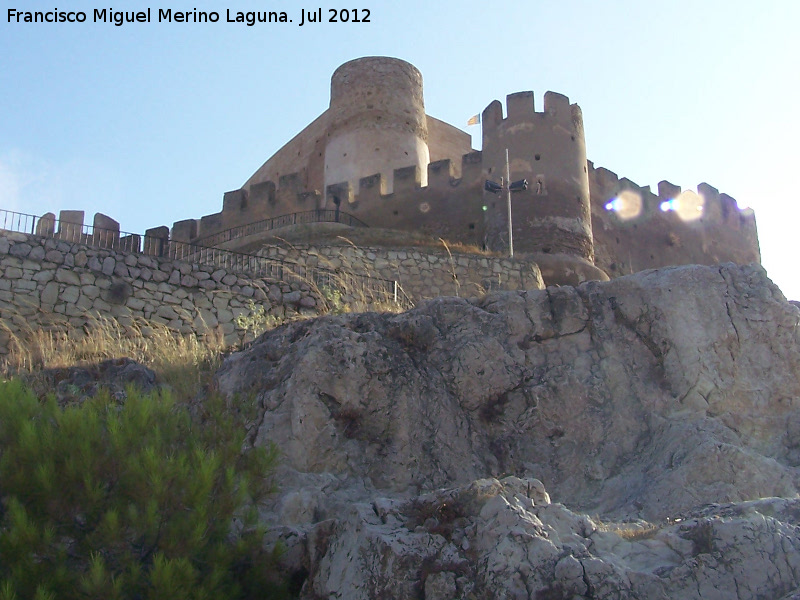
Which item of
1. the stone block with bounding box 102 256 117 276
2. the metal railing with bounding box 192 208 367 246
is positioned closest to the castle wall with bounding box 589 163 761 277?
the metal railing with bounding box 192 208 367 246

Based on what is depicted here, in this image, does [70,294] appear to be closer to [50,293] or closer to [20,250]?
[50,293]

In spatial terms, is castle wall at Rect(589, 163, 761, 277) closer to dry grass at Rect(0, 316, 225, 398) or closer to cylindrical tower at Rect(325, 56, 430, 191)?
cylindrical tower at Rect(325, 56, 430, 191)

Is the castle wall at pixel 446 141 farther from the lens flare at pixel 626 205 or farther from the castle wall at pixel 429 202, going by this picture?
the castle wall at pixel 429 202

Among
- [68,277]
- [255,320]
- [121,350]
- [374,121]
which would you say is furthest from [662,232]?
[121,350]

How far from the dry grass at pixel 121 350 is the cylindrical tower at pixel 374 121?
12885mm

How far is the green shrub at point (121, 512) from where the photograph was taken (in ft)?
19.0

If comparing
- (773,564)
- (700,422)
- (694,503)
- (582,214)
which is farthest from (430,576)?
(582,214)

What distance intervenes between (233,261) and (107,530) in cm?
880

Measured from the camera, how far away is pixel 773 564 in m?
5.39

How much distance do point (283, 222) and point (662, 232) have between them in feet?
29.6

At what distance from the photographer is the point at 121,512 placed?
613 cm

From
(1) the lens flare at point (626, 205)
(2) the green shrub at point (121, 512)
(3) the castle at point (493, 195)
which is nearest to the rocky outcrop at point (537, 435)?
(2) the green shrub at point (121, 512)

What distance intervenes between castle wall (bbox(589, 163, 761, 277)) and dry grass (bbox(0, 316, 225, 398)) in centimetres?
1269

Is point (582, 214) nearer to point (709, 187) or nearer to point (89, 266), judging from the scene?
point (709, 187)
